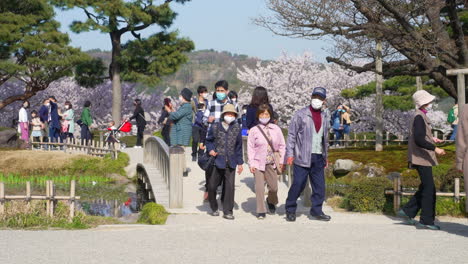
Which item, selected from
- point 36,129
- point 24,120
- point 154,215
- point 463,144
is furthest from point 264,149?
point 24,120

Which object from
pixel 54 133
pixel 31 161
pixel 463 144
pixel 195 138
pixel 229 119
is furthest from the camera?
pixel 54 133

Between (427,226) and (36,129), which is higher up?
(36,129)

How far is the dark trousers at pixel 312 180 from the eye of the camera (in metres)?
10.6

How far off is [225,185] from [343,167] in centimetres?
896

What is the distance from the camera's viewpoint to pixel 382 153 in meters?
22.2

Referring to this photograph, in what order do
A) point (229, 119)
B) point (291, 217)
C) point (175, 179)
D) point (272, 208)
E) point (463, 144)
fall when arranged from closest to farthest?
1. point (463, 144)
2. point (291, 217)
3. point (229, 119)
4. point (272, 208)
5. point (175, 179)

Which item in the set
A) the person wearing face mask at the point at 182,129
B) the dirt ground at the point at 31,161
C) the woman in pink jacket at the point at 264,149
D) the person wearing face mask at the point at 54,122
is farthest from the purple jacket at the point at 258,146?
the person wearing face mask at the point at 54,122

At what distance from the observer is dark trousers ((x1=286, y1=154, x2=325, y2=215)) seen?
10.6 meters

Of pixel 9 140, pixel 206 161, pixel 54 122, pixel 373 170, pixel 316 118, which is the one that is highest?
pixel 54 122

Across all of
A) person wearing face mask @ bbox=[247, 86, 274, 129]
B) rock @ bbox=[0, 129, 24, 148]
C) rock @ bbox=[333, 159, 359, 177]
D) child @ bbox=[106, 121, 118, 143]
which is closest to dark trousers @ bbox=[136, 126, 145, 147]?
child @ bbox=[106, 121, 118, 143]

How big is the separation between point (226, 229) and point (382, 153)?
13281 mm

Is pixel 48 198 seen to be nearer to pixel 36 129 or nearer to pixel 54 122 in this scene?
pixel 54 122

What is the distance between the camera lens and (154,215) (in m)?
10.8

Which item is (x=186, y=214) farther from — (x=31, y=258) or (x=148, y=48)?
(x=148, y=48)
